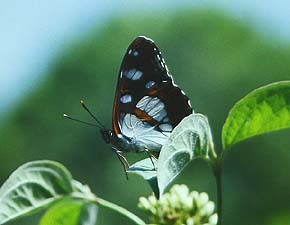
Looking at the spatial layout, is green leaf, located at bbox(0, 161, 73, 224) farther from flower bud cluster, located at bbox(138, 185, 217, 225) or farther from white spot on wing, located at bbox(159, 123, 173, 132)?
white spot on wing, located at bbox(159, 123, 173, 132)

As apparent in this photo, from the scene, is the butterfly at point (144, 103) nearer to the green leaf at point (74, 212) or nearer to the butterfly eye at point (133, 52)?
the butterfly eye at point (133, 52)

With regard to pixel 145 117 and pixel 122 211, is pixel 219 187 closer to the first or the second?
pixel 122 211

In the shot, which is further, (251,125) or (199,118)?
(251,125)

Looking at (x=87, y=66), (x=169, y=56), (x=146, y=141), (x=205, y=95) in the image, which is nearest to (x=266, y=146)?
(x=205, y=95)

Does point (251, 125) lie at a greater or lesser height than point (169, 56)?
greater

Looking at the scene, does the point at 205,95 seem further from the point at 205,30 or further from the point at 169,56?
the point at 205,30

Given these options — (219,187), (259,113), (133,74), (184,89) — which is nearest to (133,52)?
(133,74)
